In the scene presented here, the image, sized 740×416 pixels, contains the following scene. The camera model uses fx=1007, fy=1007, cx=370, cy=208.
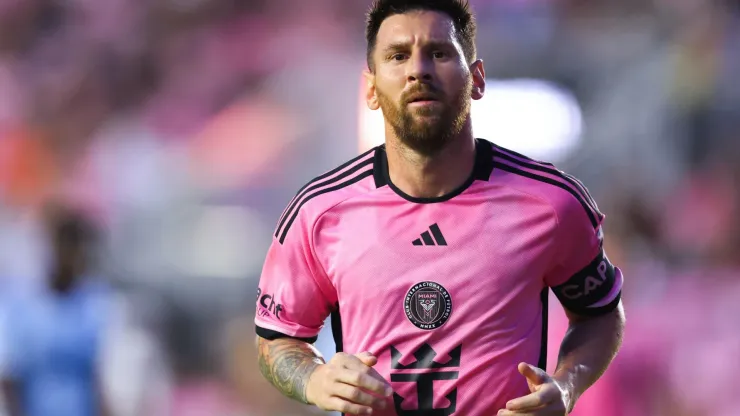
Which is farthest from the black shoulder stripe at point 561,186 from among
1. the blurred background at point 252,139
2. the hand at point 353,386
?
the blurred background at point 252,139

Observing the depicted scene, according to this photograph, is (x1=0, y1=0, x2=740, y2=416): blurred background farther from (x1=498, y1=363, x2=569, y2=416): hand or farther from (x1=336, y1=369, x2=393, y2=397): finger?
(x1=336, y1=369, x2=393, y2=397): finger

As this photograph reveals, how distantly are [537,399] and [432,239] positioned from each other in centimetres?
53

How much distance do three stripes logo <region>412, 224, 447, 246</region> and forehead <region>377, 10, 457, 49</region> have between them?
49 cm

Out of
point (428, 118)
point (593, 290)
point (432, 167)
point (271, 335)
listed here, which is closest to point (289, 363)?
point (271, 335)

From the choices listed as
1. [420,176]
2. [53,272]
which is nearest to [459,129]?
[420,176]

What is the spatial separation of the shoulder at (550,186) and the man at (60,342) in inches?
120

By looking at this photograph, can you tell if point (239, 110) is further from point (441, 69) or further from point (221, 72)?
point (441, 69)

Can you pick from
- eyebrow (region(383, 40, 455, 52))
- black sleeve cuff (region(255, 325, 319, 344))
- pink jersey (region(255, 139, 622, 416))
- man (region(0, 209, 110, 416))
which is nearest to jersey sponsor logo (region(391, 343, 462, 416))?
pink jersey (region(255, 139, 622, 416))

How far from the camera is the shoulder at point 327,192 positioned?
107 inches

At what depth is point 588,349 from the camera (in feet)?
8.97

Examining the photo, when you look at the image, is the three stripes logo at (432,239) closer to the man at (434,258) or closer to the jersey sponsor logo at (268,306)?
the man at (434,258)

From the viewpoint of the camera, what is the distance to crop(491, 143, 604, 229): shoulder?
8.68 ft

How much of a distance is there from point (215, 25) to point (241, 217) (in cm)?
195

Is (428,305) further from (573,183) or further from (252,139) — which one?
(252,139)
